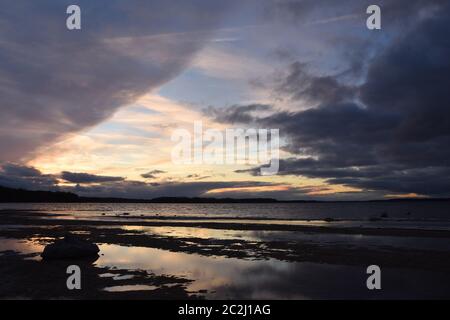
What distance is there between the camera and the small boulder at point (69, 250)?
20922 mm

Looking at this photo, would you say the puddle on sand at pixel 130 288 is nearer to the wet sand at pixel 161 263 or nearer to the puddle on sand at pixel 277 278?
the wet sand at pixel 161 263

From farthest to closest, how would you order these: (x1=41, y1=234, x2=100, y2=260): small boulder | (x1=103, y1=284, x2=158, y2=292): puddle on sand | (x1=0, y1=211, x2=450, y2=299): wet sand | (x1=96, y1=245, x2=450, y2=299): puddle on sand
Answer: (x1=41, y1=234, x2=100, y2=260): small boulder < (x1=103, y1=284, x2=158, y2=292): puddle on sand < (x1=0, y1=211, x2=450, y2=299): wet sand < (x1=96, y1=245, x2=450, y2=299): puddle on sand

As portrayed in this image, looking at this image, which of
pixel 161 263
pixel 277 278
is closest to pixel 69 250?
pixel 161 263

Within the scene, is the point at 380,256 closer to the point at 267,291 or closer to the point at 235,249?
the point at 235,249

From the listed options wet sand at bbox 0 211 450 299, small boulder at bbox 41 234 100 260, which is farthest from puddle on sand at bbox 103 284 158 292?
small boulder at bbox 41 234 100 260

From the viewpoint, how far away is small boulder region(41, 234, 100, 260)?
20.9 m

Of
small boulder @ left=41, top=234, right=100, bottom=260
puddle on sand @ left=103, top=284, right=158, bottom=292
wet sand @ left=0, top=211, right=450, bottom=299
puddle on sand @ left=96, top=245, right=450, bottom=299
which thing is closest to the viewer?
puddle on sand @ left=96, top=245, right=450, bottom=299

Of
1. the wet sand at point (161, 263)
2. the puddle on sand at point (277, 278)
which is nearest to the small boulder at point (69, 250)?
the wet sand at point (161, 263)

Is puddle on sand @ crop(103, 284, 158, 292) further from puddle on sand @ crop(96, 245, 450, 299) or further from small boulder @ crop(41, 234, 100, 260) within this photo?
small boulder @ crop(41, 234, 100, 260)

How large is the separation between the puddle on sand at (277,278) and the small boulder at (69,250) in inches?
38.6

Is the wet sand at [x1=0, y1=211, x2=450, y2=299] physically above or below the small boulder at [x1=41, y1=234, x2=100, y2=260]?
below

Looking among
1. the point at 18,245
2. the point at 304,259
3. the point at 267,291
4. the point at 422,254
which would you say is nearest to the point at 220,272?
the point at 267,291

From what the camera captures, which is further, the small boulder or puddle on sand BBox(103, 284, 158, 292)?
the small boulder

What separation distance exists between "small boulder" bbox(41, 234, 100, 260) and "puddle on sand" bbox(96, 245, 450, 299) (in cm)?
98
